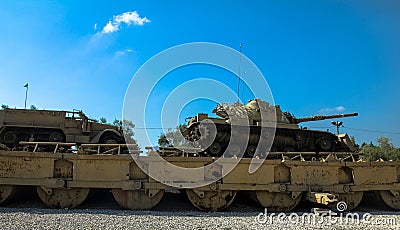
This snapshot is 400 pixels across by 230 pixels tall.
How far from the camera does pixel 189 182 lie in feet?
29.6

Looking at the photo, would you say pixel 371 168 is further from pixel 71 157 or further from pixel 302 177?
pixel 71 157

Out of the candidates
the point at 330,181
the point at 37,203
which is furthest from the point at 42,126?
the point at 330,181

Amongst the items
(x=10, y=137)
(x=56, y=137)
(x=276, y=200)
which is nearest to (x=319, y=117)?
(x=276, y=200)

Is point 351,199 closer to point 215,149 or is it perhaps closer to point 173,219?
point 173,219

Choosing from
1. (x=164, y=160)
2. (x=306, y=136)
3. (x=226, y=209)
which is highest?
(x=306, y=136)

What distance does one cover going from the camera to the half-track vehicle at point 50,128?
13.9 meters

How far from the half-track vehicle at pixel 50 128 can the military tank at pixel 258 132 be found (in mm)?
3811

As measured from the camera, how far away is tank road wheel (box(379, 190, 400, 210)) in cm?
998

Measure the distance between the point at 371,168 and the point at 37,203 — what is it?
10016 mm

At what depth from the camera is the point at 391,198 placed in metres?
10.0

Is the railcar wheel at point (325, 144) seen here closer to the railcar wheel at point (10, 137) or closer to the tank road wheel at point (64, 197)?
the tank road wheel at point (64, 197)

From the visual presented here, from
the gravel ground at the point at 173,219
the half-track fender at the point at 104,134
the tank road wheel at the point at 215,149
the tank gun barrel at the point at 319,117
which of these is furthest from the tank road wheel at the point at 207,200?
the tank gun barrel at the point at 319,117

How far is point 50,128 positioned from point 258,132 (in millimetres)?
9596

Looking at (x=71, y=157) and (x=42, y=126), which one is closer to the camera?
A: (x=71, y=157)
